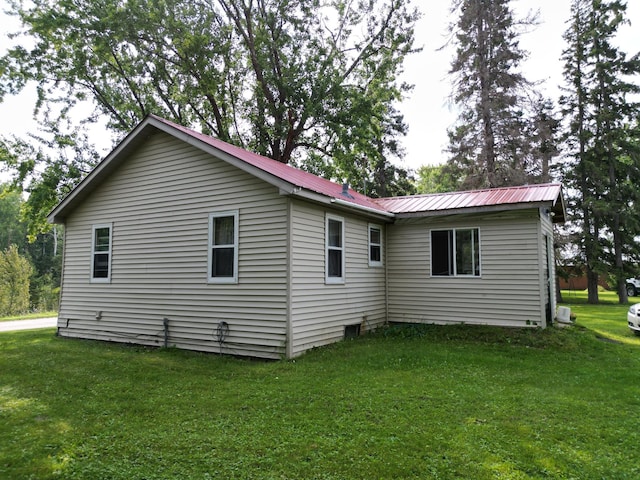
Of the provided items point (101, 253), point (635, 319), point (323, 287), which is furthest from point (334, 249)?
point (635, 319)

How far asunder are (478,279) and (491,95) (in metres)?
15.0

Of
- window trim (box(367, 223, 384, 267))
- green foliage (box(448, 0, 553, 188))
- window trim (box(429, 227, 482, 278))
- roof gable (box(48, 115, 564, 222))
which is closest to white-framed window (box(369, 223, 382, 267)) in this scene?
window trim (box(367, 223, 384, 267))

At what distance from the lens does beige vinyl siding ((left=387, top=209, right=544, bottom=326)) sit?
9547 millimetres

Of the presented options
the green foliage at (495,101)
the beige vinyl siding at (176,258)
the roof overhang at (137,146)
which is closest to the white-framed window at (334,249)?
the roof overhang at (137,146)

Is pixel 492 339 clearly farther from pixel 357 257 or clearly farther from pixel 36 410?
pixel 36 410

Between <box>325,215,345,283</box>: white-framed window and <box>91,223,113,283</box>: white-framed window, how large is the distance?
5.49m

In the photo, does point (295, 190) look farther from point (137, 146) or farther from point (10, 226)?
point (10, 226)

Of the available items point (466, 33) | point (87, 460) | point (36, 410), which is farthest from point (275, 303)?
point (466, 33)

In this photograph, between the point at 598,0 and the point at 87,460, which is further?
the point at 598,0

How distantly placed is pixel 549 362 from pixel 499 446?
436 cm

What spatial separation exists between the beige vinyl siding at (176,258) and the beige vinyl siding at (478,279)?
4.66 m

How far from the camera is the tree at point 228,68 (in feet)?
57.1

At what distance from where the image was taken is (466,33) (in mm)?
22203

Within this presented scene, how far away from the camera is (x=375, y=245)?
36.1 ft
